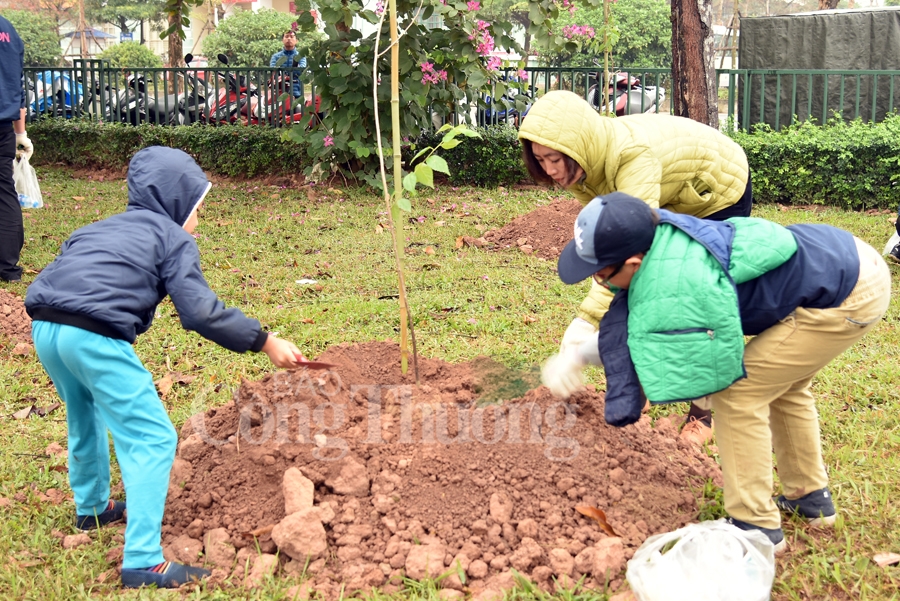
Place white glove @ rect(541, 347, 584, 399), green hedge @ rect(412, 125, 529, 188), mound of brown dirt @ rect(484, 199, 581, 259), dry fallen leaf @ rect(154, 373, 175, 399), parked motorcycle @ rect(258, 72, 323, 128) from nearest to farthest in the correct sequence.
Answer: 1. white glove @ rect(541, 347, 584, 399)
2. dry fallen leaf @ rect(154, 373, 175, 399)
3. mound of brown dirt @ rect(484, 199, 581, 259)
4. green hedge @ rect(412, 125, 529, 188)
5. parked motorcycle @ rect(258, 72, 323, 128)

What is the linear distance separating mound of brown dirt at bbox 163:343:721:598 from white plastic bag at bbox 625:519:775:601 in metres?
0.18

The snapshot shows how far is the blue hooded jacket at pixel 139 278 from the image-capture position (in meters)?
2.46

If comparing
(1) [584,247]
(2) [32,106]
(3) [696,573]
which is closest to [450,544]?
(3) [696,573]

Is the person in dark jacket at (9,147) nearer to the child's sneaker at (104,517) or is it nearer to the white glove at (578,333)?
the child's sneaker at (104,517)

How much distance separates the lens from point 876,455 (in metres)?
3.30

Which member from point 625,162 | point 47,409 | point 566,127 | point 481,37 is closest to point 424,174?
point 566,127

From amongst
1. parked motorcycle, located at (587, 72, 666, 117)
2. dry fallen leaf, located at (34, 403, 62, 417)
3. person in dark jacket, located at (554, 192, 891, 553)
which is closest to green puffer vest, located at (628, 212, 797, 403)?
person in dark jacket, located at (554, 192, 891, 553)

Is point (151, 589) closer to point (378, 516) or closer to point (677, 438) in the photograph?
point (378, 516)

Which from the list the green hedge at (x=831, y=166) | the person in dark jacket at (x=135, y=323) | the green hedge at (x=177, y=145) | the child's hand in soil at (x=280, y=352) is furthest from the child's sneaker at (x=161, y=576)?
the green hedge at (x=177, y=145)

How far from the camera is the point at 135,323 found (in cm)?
256

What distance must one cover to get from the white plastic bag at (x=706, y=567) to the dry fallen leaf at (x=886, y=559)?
391 millimetres

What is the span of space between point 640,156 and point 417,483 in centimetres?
137

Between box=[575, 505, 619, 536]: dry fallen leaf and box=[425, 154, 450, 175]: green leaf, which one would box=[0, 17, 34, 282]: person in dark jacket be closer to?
box=[425, 154, 450, 175]: green leaf

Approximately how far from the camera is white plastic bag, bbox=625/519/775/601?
231cm
